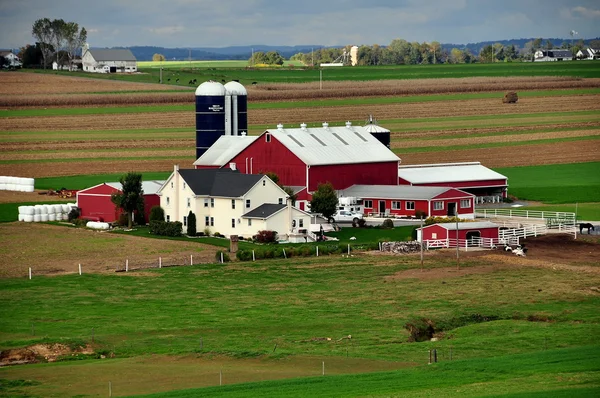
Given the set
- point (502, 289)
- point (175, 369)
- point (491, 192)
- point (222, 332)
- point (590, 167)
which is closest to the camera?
point (175, 369)

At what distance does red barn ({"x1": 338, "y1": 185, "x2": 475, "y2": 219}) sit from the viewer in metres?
75.7

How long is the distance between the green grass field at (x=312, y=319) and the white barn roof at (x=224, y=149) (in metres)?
24.7

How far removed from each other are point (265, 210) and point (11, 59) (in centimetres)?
12698

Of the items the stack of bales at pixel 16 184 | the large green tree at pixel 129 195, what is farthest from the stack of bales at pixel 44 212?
the stack of bales at pixel 16 184

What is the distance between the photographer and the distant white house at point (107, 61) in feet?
602

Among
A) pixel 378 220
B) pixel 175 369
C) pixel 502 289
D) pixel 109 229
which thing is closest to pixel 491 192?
pixel 378 220

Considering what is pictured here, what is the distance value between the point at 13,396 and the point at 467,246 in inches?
1343

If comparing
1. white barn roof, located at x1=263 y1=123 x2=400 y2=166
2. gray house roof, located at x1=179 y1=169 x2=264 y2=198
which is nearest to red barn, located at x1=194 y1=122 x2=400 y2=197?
white barn roof, located at x1=263 y1=123 x2=400 y2=166

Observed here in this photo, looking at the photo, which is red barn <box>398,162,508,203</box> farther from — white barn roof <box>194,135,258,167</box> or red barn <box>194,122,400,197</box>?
white barn roof <box>194,135,258,167</box>

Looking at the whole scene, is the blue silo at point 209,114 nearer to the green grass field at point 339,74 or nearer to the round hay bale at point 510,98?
the round hay bale at point 510,98

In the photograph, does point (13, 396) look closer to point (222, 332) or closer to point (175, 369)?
point (175, 369)

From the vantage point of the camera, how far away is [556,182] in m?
91.4

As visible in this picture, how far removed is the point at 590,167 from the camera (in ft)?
324

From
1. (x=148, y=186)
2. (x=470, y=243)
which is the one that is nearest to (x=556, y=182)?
(x=470, y=243)
